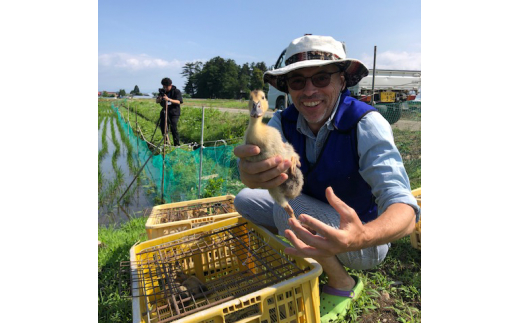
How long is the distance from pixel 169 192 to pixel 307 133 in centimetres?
365

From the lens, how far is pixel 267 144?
68.7 inches

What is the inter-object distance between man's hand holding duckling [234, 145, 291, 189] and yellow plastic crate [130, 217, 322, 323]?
1.75 ft

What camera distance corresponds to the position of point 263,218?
2.67 meters

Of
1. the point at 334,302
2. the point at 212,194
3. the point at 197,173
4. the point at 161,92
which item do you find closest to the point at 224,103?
the point at 197,173

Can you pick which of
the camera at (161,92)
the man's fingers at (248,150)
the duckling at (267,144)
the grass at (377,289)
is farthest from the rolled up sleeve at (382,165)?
the camera at (161,92)

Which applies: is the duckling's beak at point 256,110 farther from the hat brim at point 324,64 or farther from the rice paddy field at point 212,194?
the rice paddy field at point 212,194

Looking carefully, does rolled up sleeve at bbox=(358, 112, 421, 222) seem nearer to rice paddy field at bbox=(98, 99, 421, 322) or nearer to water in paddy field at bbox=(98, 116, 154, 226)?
rice paddy field at bbox=(98, 99, 421, 322)

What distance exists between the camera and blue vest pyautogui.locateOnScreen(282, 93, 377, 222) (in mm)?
2047

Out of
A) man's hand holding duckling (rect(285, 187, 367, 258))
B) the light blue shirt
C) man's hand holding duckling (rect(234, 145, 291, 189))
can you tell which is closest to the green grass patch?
man's hand holding duckling (rect(234, 145, 291, 189))

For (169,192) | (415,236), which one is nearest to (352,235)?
(415,236)

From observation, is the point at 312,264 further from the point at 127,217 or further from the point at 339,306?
the point at 127,217

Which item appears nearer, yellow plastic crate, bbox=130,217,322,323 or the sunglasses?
yellow plastic crate, bbox=130,217,322,323

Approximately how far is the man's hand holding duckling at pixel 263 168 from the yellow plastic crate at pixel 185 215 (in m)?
1.32

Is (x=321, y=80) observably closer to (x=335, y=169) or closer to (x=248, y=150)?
(x=335, y=169)
